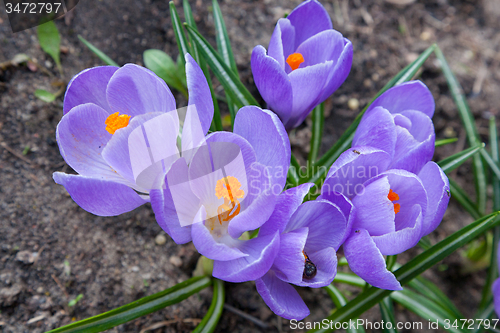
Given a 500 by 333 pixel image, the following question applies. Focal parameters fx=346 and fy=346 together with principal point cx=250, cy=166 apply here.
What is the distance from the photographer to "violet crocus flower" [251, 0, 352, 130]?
3.14 feet

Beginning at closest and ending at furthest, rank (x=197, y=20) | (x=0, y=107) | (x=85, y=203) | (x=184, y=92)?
(x=85, y=203)
(x=0, y=107)
(x=184, y=92)
(x=197, y=20)

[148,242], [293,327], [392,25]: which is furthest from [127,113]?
[392,25]

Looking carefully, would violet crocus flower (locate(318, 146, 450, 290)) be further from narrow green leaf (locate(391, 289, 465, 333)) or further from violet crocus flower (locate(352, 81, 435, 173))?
narrow green leaf (locate(391, 289, 465, 333))

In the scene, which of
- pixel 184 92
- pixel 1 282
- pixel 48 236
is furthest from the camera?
pixel 184 92

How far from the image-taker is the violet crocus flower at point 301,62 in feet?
3.14

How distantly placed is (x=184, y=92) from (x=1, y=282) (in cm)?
102

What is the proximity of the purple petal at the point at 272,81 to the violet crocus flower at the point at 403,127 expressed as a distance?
237 mm

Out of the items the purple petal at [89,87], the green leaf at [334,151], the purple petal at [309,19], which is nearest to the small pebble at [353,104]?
the green leaf at [334,151]

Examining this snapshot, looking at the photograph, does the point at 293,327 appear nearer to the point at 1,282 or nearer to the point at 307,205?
the point at 307,205

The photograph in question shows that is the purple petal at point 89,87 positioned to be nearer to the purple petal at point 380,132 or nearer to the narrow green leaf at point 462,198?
the purple petal at point 380,132

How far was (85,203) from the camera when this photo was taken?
30.8 inches

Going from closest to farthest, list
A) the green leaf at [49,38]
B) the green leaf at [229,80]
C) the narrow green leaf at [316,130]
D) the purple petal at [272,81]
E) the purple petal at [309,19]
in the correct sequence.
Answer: the purple petal at [272,81] < the purple petal at [309,19] < the green leaf at [229,80] < the narrow green leaf at [316,130] < the green leaf at [49,38]

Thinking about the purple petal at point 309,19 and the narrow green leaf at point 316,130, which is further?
the narrow green leaf at point 316,130

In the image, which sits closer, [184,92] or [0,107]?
[0,107]
